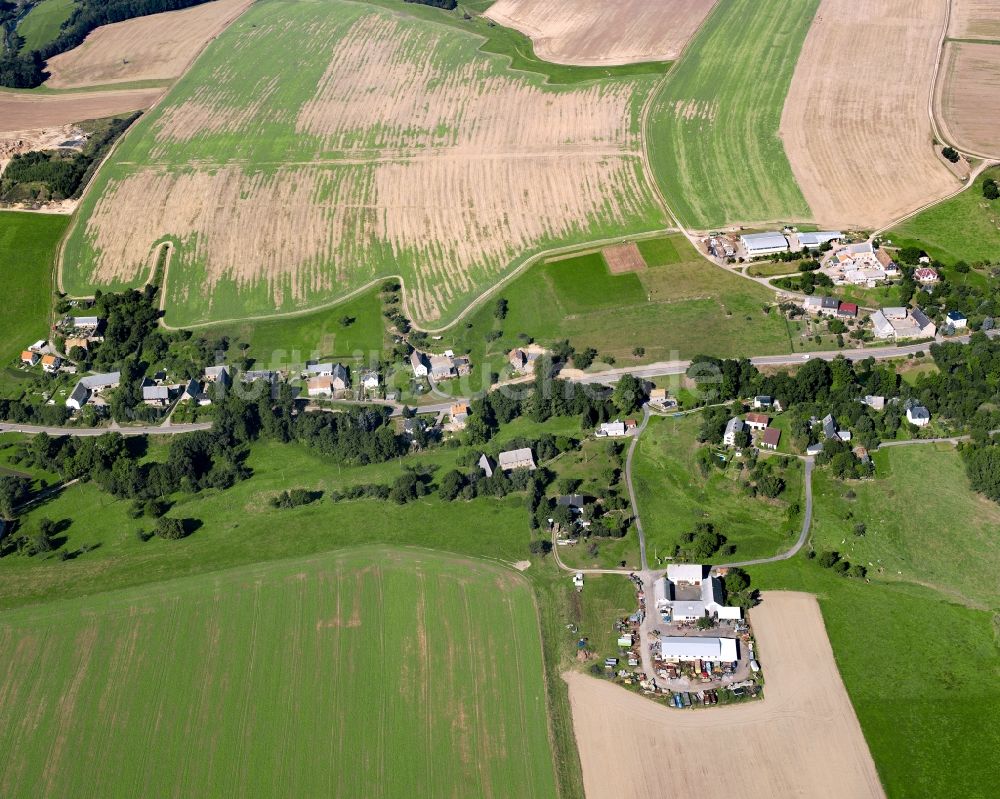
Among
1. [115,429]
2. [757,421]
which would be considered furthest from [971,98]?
[115,429]

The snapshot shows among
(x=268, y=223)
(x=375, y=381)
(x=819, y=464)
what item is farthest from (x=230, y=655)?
(x=268, y=223)

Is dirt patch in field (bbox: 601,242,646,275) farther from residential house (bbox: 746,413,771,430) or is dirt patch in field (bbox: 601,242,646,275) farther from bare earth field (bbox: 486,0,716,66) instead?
bare earth field (bbox: 486,0,716,66)

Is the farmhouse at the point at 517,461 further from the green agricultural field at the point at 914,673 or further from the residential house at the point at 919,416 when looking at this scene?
the residential house at the point at 919,416

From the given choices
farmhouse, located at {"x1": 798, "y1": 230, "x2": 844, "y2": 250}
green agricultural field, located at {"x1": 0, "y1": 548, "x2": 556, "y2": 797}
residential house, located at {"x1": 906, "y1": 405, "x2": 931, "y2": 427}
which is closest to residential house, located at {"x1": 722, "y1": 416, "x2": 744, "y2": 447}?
residential house, located at {"x1": 906, "y1": 405, "x2": 931, "y2": 427}

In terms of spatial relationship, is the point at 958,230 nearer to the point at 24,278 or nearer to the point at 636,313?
the point at 636,313

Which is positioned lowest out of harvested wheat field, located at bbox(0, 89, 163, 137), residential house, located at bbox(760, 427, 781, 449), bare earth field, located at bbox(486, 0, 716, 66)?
residential house, located at bbox(760, 427, 781, 449)

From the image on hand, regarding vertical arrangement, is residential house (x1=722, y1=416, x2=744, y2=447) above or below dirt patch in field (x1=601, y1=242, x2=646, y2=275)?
below

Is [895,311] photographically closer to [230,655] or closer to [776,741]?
[776,741]
